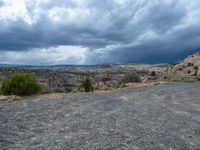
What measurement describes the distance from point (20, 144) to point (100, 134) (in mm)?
3263

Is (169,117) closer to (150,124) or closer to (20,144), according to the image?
(150,124)

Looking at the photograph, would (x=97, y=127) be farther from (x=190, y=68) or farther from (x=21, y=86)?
(x=190, y=68)

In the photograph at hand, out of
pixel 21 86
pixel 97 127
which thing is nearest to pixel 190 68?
pixel 21 86

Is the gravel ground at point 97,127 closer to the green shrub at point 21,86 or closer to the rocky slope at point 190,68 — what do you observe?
the green shrub at point 21,86

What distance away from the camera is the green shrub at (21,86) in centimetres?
3244

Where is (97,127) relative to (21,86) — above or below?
below

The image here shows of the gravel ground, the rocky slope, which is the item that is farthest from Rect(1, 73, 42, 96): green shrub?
the rocky slope

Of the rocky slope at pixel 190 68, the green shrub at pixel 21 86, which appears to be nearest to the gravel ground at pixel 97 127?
the green shrub at pixel 21 86

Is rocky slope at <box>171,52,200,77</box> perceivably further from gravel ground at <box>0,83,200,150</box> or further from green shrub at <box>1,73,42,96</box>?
gravel ground at <box>0,83,200,150</box>

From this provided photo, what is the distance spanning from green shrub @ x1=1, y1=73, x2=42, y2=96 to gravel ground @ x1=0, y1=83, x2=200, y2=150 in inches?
296

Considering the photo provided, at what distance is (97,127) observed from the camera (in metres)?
16.9

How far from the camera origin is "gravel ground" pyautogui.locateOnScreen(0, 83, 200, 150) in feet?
44.4

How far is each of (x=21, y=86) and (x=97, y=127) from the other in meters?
16.6

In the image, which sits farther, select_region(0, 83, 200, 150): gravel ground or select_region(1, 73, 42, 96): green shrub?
select_region(1, 73, 42, 96): green shrub
